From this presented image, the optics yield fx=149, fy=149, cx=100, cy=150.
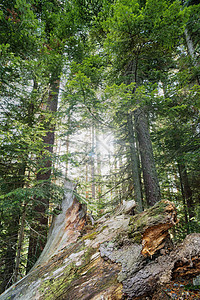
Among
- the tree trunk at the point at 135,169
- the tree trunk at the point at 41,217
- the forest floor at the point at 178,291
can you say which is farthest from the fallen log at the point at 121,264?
the tree trunk at the point at 135,169

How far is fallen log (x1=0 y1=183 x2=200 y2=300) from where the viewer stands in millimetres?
1666

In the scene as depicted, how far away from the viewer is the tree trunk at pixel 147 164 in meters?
5.57

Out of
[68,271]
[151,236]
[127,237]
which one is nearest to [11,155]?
[68,271]

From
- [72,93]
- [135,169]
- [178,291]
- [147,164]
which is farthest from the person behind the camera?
→ [135,169]

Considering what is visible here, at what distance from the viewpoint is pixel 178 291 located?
1.68 metres

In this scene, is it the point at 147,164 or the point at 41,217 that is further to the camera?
the point at 147,164

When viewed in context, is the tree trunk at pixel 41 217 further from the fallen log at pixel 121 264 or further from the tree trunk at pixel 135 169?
the tree trunk at pixel 135 169

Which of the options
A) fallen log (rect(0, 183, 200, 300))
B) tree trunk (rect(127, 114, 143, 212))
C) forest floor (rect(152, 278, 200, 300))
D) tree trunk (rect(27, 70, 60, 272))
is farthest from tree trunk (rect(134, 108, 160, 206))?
forest floor (rect(152, 278, 200, 300))

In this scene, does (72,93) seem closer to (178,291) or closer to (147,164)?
(147,164)

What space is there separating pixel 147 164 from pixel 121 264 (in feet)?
14.6

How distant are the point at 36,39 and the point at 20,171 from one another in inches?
Answer: 162

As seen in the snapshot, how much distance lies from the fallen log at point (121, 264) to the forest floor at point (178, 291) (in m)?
0.09

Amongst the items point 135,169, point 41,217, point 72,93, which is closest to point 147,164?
point 135,169

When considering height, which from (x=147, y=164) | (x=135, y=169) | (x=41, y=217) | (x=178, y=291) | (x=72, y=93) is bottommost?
(x=178, y=291)
